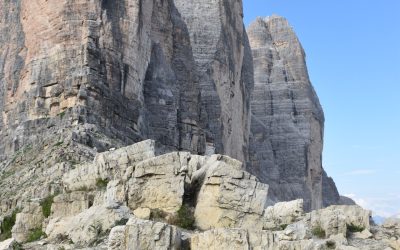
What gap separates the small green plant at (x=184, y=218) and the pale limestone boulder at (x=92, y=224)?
150 centimetres

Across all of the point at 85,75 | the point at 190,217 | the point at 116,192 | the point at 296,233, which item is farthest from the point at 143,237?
the point at 85,75

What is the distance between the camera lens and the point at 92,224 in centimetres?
1761

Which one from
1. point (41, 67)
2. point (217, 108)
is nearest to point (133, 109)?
point (41, 67)

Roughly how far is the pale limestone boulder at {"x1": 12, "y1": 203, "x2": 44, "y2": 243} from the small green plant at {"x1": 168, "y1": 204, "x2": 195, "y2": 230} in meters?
5.18

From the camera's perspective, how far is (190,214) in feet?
63.8

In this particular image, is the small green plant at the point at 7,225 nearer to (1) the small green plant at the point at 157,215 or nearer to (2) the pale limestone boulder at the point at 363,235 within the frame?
(1) the small green plant at the point at 157,215

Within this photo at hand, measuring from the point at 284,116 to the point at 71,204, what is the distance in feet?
278

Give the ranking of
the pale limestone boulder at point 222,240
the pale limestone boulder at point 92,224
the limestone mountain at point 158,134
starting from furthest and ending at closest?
1. the limestone mountain at point 158,134
2. the pale limestone boulder at point 92,224
3. the pale limestone boulder at point 222,240

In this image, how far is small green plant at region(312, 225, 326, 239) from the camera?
19.9m

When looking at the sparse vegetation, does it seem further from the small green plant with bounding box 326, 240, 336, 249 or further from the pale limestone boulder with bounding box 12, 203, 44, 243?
the pale limestone boulder with bounding box 12, 203, 44, 243

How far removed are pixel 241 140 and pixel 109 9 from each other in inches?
1400

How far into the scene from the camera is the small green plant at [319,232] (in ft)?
65.3

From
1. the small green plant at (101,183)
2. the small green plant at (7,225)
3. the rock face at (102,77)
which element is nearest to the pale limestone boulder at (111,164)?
the small green plant at (101,183)

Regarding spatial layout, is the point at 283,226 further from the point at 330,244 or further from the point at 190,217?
the point at 190,217
